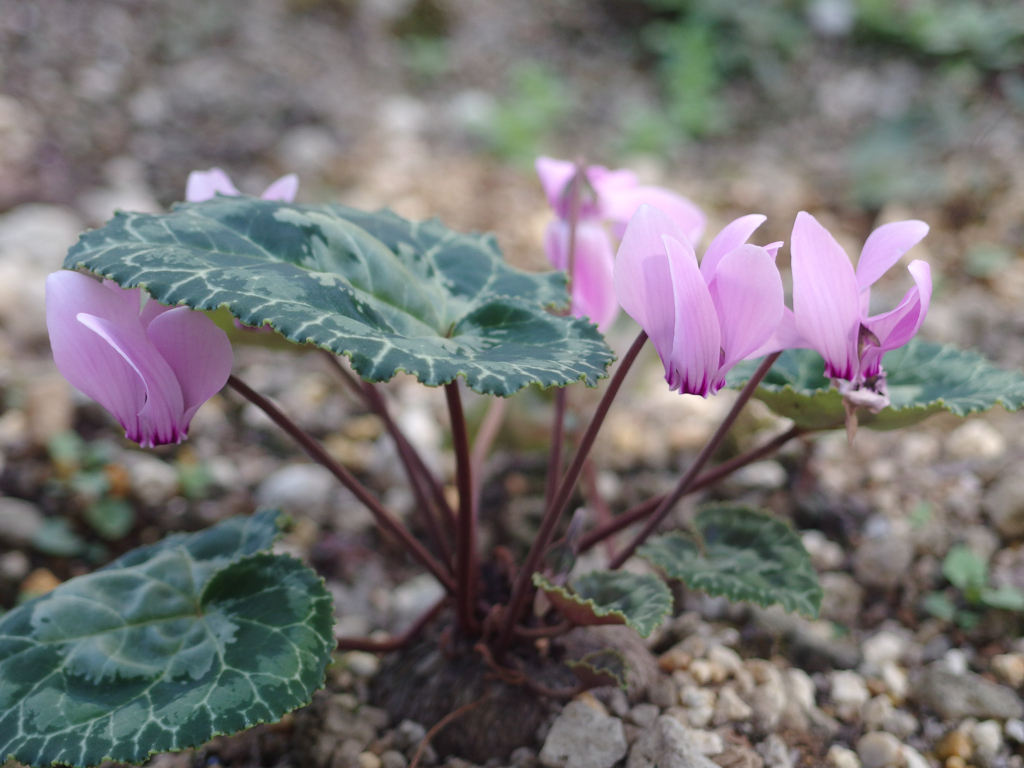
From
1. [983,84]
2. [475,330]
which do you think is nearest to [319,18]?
[983,84]

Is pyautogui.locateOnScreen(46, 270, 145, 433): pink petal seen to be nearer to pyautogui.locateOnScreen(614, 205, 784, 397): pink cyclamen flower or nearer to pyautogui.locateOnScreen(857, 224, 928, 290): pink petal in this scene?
pyautogui.locateOnScreen(614, 205, 784, 397): pink cyclamen flower

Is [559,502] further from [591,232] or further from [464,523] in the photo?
[591,232]

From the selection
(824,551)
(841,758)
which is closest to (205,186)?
(841,758)

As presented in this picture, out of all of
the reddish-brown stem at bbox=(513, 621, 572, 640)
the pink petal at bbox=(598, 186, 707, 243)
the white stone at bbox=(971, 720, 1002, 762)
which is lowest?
the white stone at bbox=(971, 720, 1002, 762)

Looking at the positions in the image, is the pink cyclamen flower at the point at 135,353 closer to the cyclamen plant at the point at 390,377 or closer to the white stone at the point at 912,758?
the cyclamen plant at the point at 390,377

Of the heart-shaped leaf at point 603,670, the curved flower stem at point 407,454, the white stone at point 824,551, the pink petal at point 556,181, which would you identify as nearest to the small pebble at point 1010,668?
the white stone at point 824,551

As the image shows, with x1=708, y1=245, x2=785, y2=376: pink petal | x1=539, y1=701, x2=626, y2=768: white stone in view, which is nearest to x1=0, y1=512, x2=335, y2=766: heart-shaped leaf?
x1=539, y1=701, x2=626, y2=768: white stone

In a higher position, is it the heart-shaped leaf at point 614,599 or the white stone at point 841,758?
the heart-shaped leaf at point 614,599
